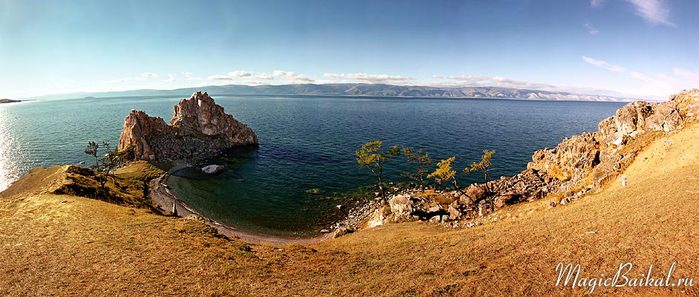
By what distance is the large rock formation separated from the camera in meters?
121

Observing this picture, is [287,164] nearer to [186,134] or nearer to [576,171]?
[186,134]

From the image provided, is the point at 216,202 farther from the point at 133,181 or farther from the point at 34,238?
the point at 34,238

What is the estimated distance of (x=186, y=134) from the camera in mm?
137250

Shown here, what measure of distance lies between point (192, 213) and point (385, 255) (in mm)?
59119

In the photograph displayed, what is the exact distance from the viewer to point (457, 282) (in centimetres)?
2591

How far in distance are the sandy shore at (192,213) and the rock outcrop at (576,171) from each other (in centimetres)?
1762

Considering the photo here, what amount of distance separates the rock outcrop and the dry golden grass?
622 inches

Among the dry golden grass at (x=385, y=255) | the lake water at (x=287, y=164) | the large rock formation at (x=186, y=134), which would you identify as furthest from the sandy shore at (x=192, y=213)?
the large rock formation at (x=186, y=134)

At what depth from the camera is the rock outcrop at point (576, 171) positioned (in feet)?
201

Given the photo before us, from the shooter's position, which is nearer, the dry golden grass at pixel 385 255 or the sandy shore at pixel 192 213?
the dry golden grass at pixel 385 255

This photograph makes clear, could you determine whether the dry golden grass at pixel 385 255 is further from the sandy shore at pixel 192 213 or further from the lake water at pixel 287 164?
the lake water at pixel 287 164

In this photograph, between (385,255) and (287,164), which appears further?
(287,164)

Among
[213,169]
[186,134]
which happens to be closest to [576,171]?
[213,169]

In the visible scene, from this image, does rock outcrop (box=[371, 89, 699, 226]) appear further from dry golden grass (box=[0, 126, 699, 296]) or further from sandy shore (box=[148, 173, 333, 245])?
sandy shore (box=[148, 173, 333, 245])
